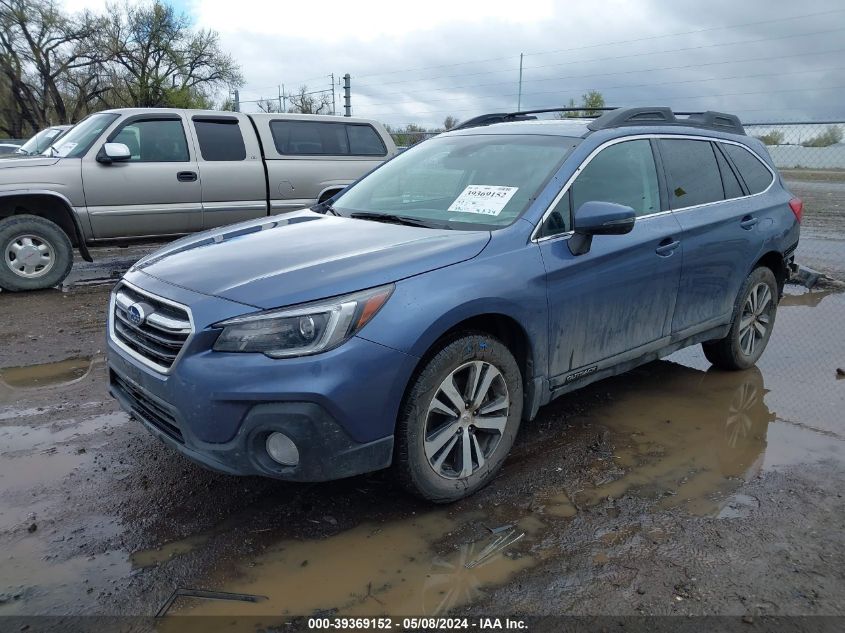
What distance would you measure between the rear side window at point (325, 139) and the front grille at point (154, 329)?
5905 mm

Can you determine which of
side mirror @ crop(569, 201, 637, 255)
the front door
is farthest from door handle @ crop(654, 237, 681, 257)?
side mirror @ crop(569, 201, 637, 255)

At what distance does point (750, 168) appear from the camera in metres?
4.73

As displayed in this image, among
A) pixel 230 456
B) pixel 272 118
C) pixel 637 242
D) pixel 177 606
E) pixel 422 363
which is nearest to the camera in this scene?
pixel 177 606

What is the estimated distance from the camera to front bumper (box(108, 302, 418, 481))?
8.06 feet

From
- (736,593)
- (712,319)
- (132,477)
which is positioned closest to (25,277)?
(132,477)

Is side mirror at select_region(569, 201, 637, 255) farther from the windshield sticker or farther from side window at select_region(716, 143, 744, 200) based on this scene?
side window at select_region(716, 143, 744, 200)

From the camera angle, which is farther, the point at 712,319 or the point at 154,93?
the point at 154,93

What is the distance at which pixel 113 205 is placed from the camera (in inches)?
292

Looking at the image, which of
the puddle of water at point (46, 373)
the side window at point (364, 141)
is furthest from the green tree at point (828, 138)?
the puddle of water at point (46, 373)

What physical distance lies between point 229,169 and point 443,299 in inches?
242

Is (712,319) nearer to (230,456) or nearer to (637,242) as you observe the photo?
(637,242)

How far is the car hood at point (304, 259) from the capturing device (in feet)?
8.58

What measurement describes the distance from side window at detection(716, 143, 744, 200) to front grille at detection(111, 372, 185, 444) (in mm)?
3696

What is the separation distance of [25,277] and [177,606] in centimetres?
614
